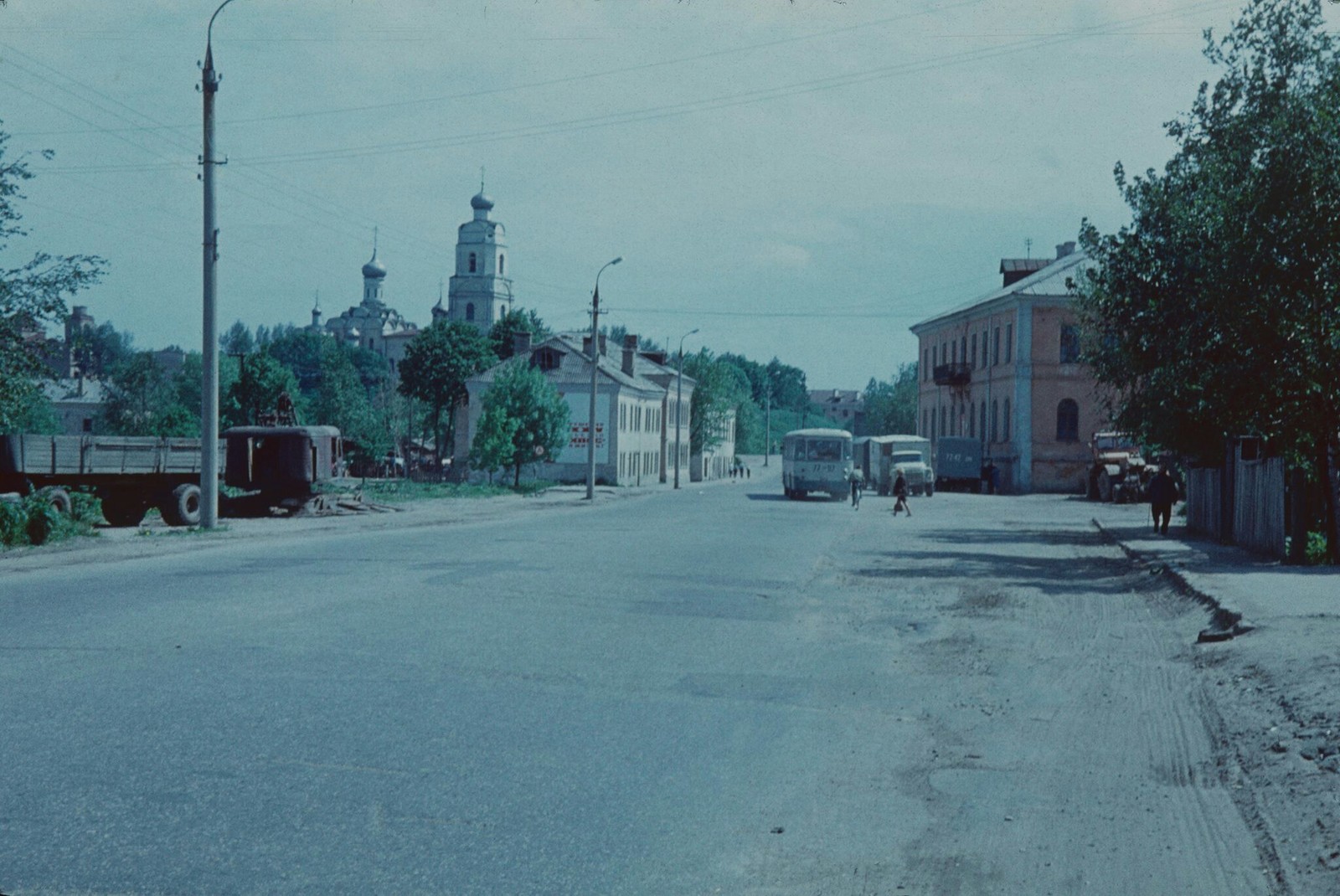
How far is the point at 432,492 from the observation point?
57406mm

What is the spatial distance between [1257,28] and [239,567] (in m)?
18.4

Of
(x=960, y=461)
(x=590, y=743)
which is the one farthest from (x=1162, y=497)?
(x=960, y=461)

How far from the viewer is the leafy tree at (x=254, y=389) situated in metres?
84.9

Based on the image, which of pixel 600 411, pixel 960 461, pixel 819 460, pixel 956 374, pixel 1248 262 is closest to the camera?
pixel 1248 262

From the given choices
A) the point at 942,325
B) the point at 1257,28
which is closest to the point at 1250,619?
the point at 1257,28

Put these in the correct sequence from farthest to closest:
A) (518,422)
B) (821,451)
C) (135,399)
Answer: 1. (135,399)
2. (518,422)
3. (821,451)

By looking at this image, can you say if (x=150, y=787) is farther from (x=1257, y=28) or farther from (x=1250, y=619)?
(x=1257, y=28)

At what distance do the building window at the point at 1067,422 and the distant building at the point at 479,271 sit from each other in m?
89.2

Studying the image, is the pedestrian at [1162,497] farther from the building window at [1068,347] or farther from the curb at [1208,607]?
the building window at [1068,347]

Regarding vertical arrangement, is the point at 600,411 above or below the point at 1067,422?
above

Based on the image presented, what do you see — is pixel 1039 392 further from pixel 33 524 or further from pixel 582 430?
pixel 33 524

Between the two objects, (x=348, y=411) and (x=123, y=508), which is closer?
(x=123, y=508)

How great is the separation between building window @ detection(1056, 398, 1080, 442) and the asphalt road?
5512 cm

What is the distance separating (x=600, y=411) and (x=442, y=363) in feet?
65.3
